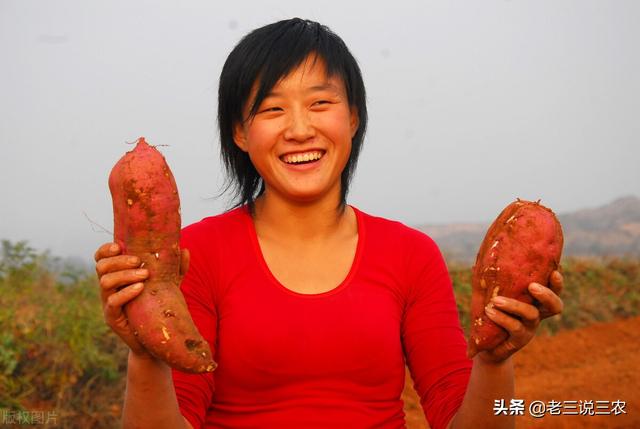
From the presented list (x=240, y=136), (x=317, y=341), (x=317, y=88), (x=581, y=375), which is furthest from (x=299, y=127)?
(x=581, y=375)

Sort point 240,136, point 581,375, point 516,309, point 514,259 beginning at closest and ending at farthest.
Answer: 1. point 516,309
2. point 514,259
3. point 240,136
4. point 581,375

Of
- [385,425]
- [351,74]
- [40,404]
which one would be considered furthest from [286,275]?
[40,404]

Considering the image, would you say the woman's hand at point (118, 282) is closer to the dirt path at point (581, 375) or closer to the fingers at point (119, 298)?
the fingers at point (119, 298)

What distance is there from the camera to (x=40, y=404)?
3.26 metres

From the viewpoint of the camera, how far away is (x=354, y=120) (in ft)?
6.41

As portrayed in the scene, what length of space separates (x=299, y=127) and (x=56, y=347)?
2.39 meters

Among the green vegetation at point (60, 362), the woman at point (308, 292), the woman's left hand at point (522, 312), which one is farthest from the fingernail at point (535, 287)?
the green vegetation at point (60, 362)

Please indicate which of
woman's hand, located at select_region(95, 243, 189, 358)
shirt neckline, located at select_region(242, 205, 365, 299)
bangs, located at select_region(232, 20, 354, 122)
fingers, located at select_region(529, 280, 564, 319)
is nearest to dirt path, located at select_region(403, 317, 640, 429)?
shirt neckline, located at select_region(242, 205, 365, 299)

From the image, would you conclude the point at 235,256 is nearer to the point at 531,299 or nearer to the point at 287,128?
the point at 287,128

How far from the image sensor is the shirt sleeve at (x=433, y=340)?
67.9 inches

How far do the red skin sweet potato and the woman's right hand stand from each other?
730 millimetres

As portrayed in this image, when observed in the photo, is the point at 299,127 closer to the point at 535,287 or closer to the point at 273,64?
the point at 273,64

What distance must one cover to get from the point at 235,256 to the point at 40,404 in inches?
80.0

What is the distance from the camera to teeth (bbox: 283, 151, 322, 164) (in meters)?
1.74
